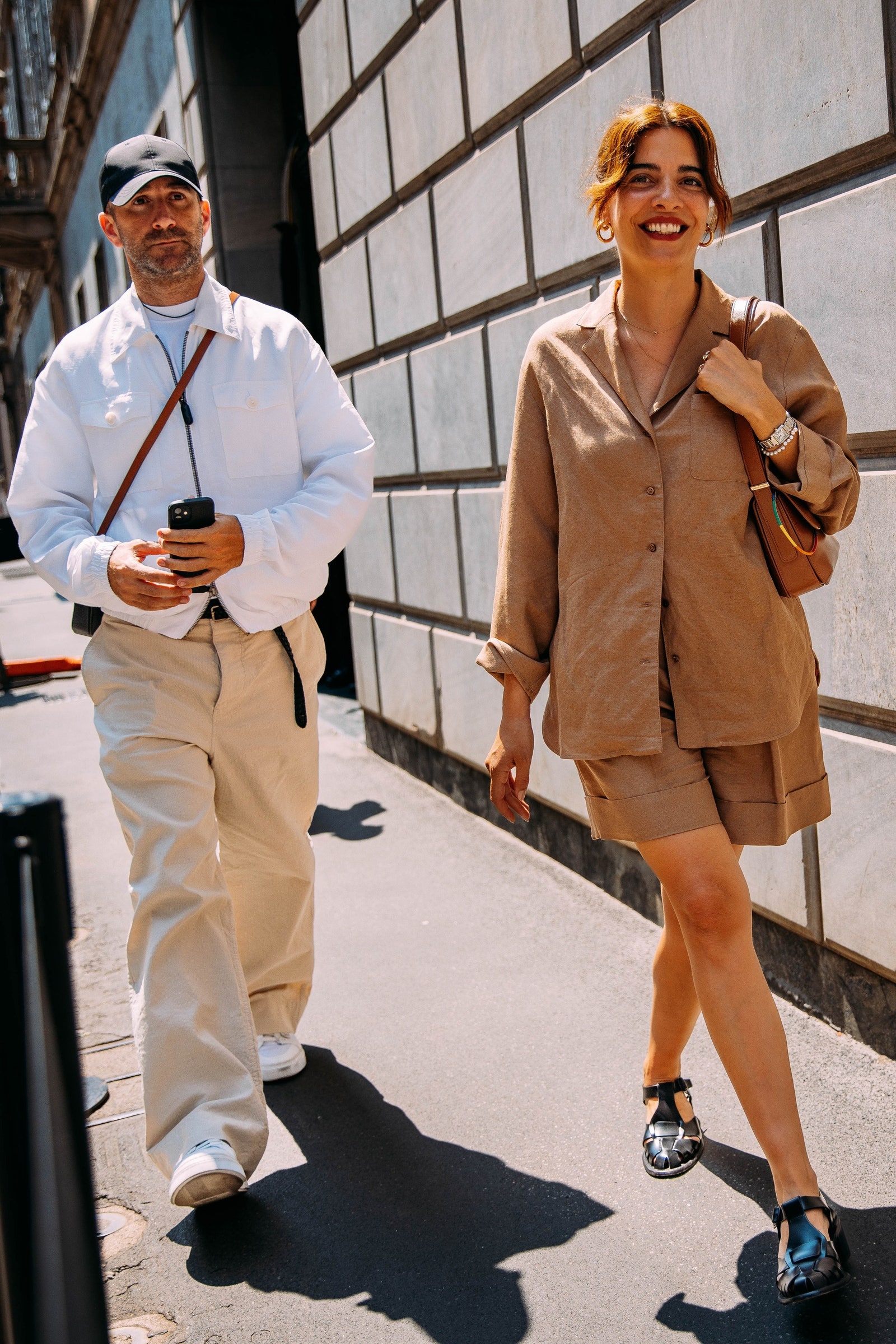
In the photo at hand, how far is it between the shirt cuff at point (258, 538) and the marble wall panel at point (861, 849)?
1495 mm

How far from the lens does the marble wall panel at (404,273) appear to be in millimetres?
5754

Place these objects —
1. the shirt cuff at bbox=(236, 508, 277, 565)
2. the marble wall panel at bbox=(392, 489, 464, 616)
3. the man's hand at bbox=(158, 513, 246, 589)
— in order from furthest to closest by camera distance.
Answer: the marble wall panel at bbox=(392, 489, 464, 616) < the shirt cuff at bbox=(236, 508, 277, 565) < the man's hand at bbox=(158, 513, 246, 589)

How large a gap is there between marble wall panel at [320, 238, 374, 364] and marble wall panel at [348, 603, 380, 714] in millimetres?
1409

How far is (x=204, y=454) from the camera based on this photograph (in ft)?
9.96

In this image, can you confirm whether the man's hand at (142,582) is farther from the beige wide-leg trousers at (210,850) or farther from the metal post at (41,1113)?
the metal post at (41,1113)

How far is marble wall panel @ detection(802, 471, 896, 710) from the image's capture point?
10.1 feet

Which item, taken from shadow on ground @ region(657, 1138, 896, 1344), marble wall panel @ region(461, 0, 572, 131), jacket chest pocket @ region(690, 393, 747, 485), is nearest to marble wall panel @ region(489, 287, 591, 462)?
marble wall panel @ region(461, 0, 572, 131)

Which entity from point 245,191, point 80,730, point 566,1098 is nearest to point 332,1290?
point 566,1098

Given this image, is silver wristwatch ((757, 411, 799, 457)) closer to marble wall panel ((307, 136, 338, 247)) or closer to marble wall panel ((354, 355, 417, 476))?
marble wall panel ((354, 355, 417, 476))

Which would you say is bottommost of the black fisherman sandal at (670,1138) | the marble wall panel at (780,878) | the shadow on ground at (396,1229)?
the shadow on ground at (396,1229)

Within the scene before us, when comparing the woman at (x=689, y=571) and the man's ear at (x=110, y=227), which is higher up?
the man's ear at (x=110, y=227)

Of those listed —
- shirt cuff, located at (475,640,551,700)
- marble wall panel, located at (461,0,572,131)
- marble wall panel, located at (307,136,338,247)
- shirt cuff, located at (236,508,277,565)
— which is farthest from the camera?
marble wall panel, located at (307,136,338,247)

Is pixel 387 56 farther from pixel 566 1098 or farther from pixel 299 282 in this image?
pixel 566 1098

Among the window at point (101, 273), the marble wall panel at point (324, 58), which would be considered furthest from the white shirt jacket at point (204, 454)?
the window at point (101, 273)
